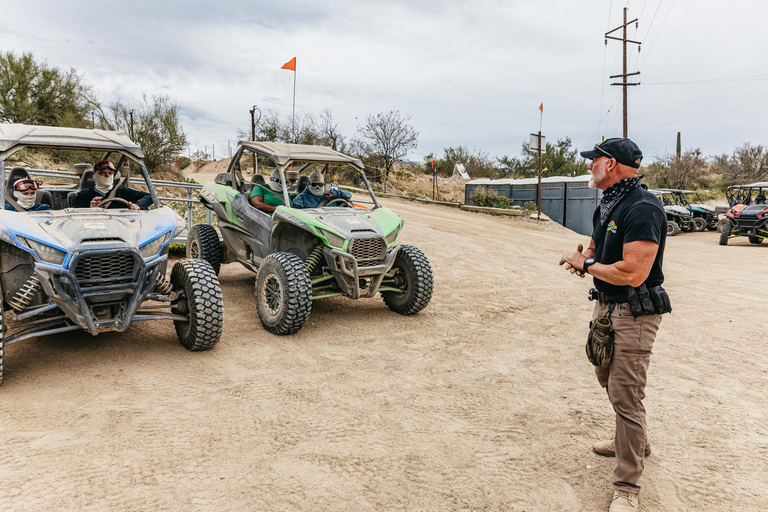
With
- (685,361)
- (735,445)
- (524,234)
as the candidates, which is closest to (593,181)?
(735,445)

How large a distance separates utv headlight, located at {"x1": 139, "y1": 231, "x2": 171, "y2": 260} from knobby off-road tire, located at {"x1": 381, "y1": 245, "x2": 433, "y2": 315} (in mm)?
2985

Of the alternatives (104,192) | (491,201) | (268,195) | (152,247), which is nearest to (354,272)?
(268,195)

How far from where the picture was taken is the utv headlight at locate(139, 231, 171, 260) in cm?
435

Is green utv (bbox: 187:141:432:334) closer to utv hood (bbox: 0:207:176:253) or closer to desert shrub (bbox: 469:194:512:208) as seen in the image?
utv hood (bbox: 0:207:176:253)

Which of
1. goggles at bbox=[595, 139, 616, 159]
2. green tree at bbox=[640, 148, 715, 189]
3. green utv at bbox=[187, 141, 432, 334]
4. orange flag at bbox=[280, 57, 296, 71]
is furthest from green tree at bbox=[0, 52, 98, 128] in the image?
green tree at bbox=[640, 148, 715, 189]

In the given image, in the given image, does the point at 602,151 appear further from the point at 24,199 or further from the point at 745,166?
the point at 745,166

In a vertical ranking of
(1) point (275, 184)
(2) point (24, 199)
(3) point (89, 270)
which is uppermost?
(1) point (275, 184)

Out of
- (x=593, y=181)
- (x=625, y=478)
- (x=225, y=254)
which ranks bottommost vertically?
(x=625, y=478)

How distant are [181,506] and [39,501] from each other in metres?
0.74

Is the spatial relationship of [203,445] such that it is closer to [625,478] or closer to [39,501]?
[39,501]

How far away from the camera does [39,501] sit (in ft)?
8.68

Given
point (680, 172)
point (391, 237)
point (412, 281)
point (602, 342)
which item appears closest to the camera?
point (602, 342)

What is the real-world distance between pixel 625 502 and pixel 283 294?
12.5ft

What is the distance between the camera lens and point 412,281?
6.45 metres
